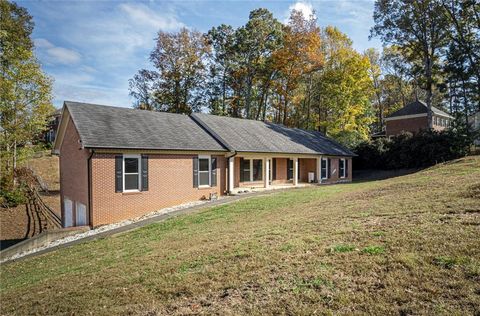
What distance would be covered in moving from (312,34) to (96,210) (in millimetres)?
30605

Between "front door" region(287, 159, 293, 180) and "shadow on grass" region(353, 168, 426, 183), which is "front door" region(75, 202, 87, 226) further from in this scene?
"shadow on grass" region(353, 168, 426, 183)

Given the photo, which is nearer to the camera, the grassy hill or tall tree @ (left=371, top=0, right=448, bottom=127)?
the grassy hill

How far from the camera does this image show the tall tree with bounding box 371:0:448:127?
29.1 m

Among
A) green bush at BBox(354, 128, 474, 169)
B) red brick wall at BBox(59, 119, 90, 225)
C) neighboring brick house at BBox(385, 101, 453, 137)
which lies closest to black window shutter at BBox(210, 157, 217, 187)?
red brick wall at BBox(59, 119, 90, 225)

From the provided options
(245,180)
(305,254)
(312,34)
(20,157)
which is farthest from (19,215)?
(312,34)

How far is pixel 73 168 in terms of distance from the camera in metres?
16.3

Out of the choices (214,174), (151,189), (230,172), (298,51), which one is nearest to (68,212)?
(151,189)

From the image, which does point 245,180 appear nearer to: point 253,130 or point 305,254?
point 253,130

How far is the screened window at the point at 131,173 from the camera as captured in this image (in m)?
15.1

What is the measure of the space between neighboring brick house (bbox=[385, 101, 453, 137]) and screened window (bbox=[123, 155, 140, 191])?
38.6 meters

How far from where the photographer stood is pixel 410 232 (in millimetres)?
5785

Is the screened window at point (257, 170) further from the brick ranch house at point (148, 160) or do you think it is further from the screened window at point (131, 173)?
the screened window at point (131, 173)

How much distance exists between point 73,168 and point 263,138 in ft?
43.2

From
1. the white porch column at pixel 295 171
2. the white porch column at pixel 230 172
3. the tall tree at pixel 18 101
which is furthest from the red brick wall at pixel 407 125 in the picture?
the tall tree at pixel 18 101
